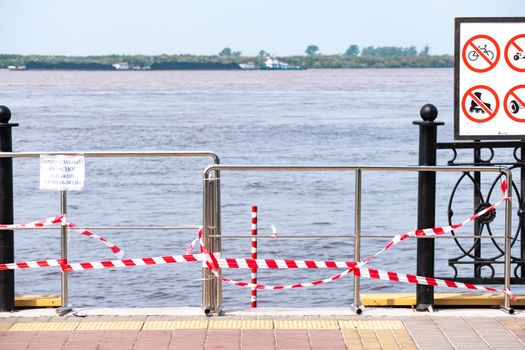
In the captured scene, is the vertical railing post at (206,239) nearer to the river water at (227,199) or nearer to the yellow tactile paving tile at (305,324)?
the yellow tactile paving tile at (305,324)

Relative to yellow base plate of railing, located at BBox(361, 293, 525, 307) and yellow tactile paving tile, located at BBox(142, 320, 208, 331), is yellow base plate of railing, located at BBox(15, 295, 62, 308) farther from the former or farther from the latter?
yellow base plate of railing, located at BBox(361, 293, 525, 307)

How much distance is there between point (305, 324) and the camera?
27.6ft

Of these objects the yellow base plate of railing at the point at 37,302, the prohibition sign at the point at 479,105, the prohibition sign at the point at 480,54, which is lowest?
the yellow base plate of railing at the point at 37,302

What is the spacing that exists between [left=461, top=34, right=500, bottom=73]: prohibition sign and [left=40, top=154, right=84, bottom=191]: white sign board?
3.25 m

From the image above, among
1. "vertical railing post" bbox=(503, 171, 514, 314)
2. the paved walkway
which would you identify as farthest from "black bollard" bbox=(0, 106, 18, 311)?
"vertical railing post" bbox=(503, 171, 514, 314)

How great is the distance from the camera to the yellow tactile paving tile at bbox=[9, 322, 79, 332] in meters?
8.29

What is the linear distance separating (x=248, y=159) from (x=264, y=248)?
15.5m

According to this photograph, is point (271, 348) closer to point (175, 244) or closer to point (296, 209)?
point (175, 244)

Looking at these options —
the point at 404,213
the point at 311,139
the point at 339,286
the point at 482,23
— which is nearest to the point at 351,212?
the point at 404,213

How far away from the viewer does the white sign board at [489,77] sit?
9203 millimetres

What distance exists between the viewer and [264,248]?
64.8 ft

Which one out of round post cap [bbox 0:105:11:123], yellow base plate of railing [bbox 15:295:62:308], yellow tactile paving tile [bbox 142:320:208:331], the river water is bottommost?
the river water

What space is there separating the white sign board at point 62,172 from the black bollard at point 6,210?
0.27m

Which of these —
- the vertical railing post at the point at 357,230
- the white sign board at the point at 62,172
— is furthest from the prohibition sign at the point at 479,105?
the white sign board at the point at 62,172
